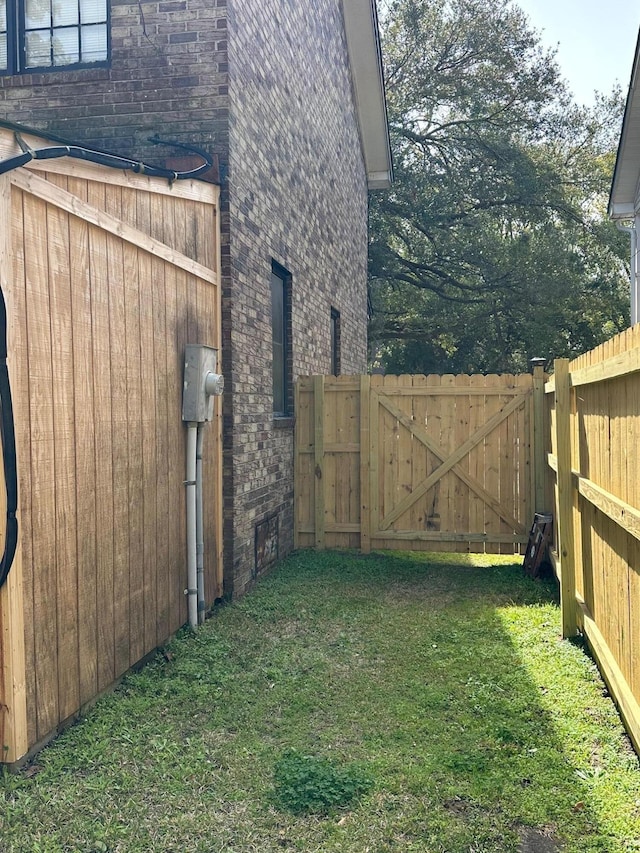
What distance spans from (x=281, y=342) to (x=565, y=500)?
3808 mm

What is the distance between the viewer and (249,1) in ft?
20.6

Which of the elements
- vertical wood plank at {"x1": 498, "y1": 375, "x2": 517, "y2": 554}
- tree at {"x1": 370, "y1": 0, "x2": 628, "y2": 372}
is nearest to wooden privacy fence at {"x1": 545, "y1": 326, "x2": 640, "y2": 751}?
vertical wood plank at {"x1": 498, "y1": 375, "x2": 517, "y2": 554}

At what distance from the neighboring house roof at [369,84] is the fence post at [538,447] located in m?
6.54

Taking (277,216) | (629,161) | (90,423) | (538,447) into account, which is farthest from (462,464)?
(629,161)

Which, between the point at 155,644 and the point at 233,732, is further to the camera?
the point at 155,644

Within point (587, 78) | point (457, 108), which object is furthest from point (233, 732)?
point (587, 78)

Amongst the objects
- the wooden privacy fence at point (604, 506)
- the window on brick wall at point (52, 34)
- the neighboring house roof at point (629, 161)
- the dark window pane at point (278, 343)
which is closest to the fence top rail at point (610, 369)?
the wooden privacy fence at point (604, 506)

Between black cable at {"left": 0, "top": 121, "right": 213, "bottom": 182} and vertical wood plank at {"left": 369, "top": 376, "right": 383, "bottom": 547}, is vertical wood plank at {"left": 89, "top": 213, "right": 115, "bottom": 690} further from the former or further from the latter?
vertical wood plank at {"left": 369, "top": 376, "right": 383, "bottom": 547}

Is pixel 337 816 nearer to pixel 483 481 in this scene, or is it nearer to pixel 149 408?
pixel 149 408

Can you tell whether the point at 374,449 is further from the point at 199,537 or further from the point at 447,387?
the point at 199,537

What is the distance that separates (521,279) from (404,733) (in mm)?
17506

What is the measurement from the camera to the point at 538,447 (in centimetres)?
759

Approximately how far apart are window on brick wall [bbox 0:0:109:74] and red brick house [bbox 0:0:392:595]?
0.04 ft

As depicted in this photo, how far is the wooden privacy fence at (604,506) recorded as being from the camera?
3229 millimetres
